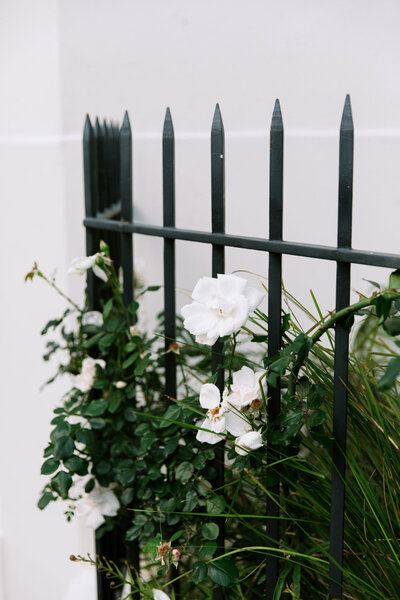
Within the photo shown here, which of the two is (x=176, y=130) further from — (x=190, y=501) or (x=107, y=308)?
(x=190, y=501)

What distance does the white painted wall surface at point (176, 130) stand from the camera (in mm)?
2494

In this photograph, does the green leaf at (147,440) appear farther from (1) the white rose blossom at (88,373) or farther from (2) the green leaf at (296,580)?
(2) the green leaf at (296,580)

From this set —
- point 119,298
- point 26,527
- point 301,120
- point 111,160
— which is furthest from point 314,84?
point 26,527

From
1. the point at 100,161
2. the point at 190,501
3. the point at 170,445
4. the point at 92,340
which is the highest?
the point at 100,161

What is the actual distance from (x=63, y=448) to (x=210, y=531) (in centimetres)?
48

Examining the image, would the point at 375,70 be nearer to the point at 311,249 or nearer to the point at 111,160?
the point at 111,160

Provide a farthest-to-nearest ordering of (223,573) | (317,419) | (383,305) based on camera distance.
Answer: (223,573), (317,419), (383,305)

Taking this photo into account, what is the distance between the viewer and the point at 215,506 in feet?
5.69

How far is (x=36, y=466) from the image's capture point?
276 centimetres

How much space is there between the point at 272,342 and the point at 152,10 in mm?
1694

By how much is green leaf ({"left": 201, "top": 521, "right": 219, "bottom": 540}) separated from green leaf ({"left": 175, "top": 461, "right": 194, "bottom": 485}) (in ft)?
0.40

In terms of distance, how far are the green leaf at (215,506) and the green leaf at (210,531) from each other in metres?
0.04

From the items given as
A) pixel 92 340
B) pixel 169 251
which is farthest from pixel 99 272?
pixel 169 251

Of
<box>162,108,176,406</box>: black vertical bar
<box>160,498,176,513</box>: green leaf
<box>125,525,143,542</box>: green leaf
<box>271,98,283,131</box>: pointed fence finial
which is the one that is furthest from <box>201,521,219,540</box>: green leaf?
<box>271,98,283,131</box>: pointed fence finial
